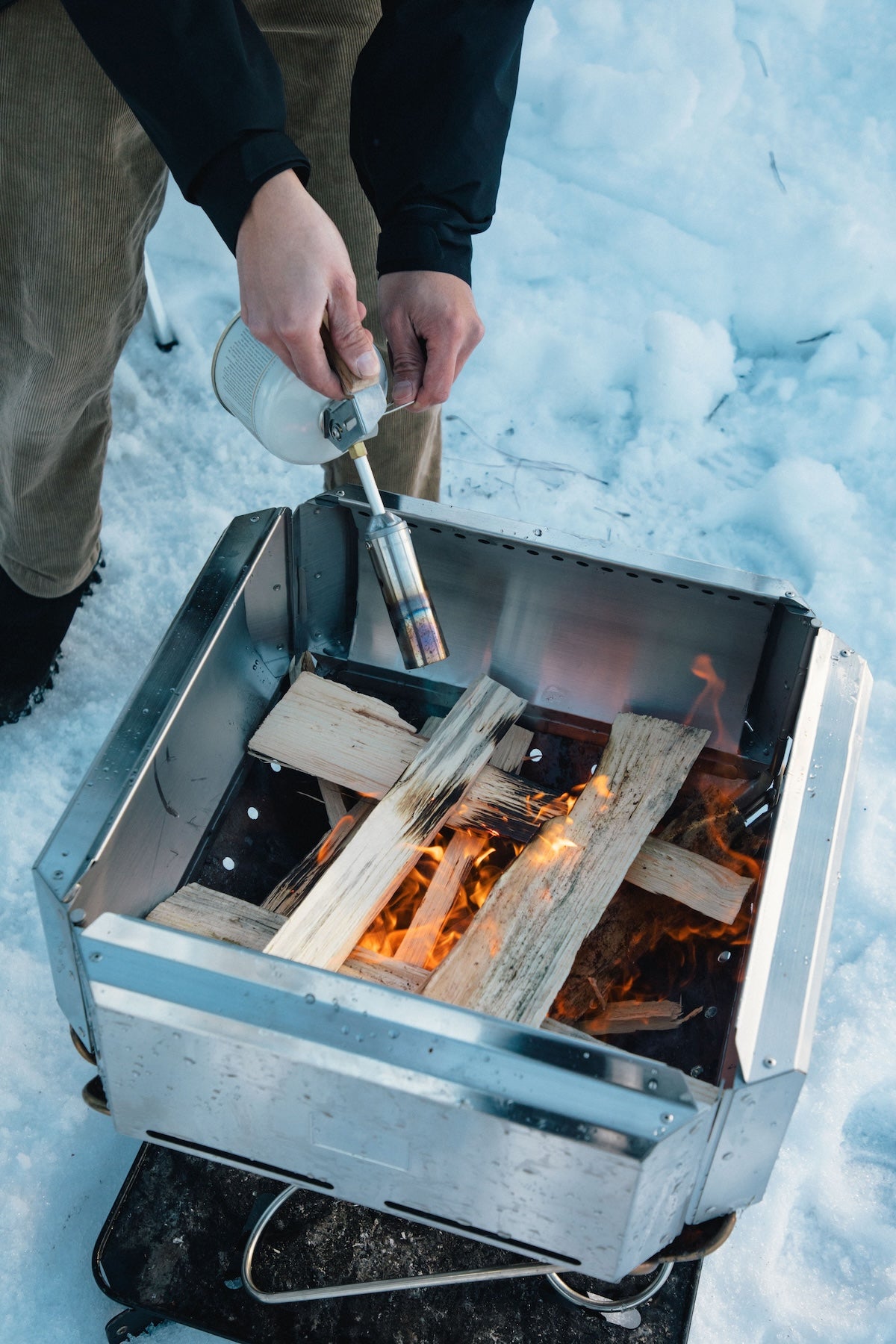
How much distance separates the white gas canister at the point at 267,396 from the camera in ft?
3.72

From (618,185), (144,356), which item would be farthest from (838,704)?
(618,185)

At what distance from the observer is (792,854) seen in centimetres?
108

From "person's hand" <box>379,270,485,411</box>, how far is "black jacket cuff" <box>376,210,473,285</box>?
14mm

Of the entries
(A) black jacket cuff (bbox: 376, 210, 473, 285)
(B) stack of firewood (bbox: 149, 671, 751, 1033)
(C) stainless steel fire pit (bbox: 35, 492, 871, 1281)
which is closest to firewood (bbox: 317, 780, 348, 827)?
(B) stack of firewood (bbox: 149, 671, 751, 1033)

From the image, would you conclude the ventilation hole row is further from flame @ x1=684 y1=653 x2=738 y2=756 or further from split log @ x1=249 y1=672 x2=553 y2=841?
split log @ x1=249 y1=672 x2=553 y2=841

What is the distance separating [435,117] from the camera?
131cm

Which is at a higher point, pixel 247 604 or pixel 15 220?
pixel 15 220

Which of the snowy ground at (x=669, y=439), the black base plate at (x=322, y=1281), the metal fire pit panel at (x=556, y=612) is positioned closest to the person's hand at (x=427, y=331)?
A: the metal fire pit panel at (x=556, y=612)

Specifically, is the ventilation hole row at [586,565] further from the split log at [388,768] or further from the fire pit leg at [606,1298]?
the fire pit leg at [606,1298]

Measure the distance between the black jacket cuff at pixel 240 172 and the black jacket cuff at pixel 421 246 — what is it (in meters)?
0.27

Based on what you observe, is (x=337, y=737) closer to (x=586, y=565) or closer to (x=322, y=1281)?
(x=586, y=565)

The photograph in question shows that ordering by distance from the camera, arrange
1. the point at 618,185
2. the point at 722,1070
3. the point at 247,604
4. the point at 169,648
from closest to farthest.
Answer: the point at 722,1070 < the point at 169,648 < the point at 247,604 < the point at 618,185

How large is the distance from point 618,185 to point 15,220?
198 cm

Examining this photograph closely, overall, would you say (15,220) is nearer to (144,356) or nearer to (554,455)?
(144,356)
